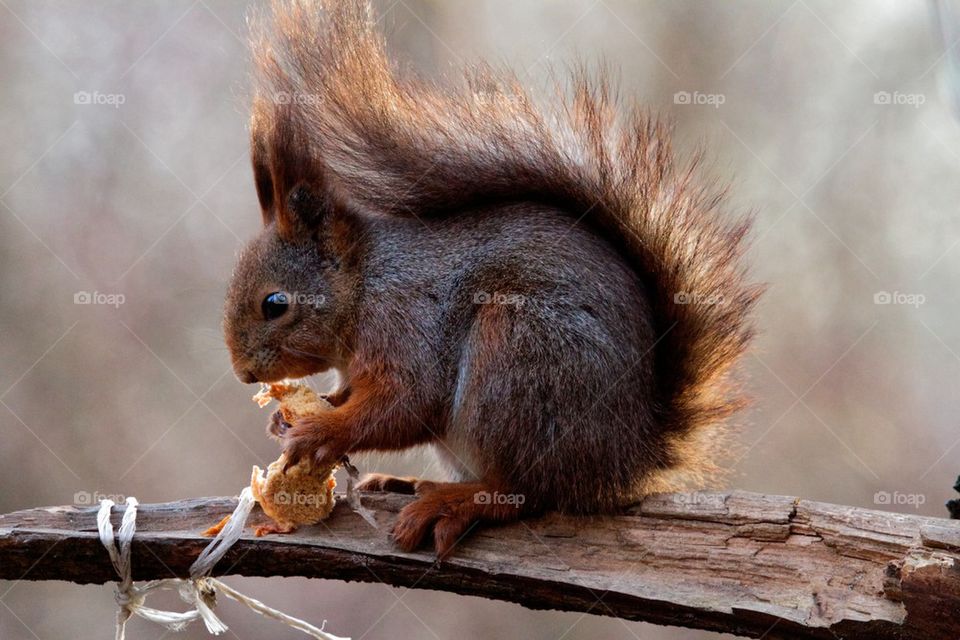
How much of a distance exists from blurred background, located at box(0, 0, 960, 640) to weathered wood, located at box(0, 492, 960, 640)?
1.23 metres

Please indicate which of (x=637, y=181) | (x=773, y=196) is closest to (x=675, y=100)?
(x=773, y=196)

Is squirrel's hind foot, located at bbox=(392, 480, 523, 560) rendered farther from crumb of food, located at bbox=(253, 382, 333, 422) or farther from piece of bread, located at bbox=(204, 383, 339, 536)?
crumb of food, located at bbox=(253, 382, 333, 422)

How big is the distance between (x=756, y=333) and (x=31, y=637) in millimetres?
2733

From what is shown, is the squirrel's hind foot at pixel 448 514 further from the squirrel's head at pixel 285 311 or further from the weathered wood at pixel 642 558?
the squirrel's head at pixel 285 311

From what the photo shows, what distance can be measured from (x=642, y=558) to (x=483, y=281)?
75cm

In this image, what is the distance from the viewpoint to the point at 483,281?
2176mm

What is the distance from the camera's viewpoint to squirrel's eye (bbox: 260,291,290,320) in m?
2.32

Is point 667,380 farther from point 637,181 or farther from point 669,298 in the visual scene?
point 637,181

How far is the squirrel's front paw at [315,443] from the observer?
6.56 feet

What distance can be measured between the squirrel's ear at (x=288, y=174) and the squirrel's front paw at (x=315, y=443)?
592 millimetres

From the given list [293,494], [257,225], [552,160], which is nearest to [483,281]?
[552,160]

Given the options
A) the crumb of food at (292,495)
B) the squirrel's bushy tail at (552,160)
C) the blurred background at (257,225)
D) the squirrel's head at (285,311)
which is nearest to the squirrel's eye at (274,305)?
the squirrel's head at (285,311)

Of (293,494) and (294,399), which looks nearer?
(293,494)

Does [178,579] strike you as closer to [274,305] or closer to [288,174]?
[274,305]
